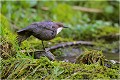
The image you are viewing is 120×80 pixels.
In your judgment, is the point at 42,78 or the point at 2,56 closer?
the point at 42,78

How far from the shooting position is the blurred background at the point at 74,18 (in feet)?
21.7

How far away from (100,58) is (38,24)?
934 mm

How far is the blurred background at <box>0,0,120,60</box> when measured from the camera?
6.60 m

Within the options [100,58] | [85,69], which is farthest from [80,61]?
[85,69]

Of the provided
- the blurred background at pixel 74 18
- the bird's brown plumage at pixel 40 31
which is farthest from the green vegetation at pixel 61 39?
the bird's brown plumage at pixel 40 31

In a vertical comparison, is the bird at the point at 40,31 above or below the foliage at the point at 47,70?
above

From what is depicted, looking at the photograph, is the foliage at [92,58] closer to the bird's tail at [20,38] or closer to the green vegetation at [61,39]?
the green vegetation at [61,39]

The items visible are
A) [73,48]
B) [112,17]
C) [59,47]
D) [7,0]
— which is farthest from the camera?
[112,17]

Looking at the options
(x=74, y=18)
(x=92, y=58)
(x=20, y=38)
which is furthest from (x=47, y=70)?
(x=74, y=18)

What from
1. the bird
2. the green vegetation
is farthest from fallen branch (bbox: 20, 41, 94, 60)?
the bird

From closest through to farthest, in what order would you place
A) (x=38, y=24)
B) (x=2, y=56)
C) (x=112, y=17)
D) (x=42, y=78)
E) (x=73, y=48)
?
(x=42, y=78)
(x=2, y=56)
(x=38, y=24)
(x=73, y=48)
(x=112, y=17)

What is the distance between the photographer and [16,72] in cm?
337

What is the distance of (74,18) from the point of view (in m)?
8.74

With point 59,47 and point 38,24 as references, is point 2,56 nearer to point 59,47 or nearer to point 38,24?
point 38,24
